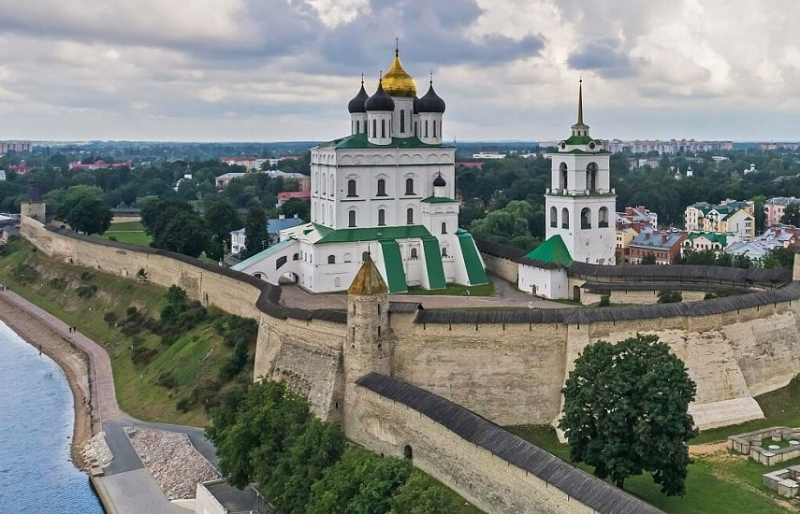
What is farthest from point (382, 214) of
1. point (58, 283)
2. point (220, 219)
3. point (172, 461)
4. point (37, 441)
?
point (58, 283)

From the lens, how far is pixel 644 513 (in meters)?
14.0

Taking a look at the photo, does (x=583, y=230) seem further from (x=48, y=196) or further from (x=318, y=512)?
(x=48, y=196)

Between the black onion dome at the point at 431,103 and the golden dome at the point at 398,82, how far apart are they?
63 cm

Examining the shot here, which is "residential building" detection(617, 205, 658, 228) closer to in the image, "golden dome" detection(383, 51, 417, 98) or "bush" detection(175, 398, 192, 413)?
"golden dome" detection(383, 51, 417, 98)

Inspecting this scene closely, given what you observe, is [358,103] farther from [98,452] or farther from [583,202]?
[98,452]

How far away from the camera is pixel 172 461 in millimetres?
23719

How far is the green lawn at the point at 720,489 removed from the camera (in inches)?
670

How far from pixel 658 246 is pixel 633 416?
139ft

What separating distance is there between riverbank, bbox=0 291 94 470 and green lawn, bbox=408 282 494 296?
11.9 metres

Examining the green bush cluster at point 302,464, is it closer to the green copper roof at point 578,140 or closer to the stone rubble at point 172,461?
the stone rubble at point 172,461

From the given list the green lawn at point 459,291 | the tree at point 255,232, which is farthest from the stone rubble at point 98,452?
the tree at point 255,232

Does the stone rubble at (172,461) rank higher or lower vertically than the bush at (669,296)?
lower

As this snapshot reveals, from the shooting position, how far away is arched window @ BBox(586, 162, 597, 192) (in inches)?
1303

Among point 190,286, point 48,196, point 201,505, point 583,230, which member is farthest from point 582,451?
point 48,196
